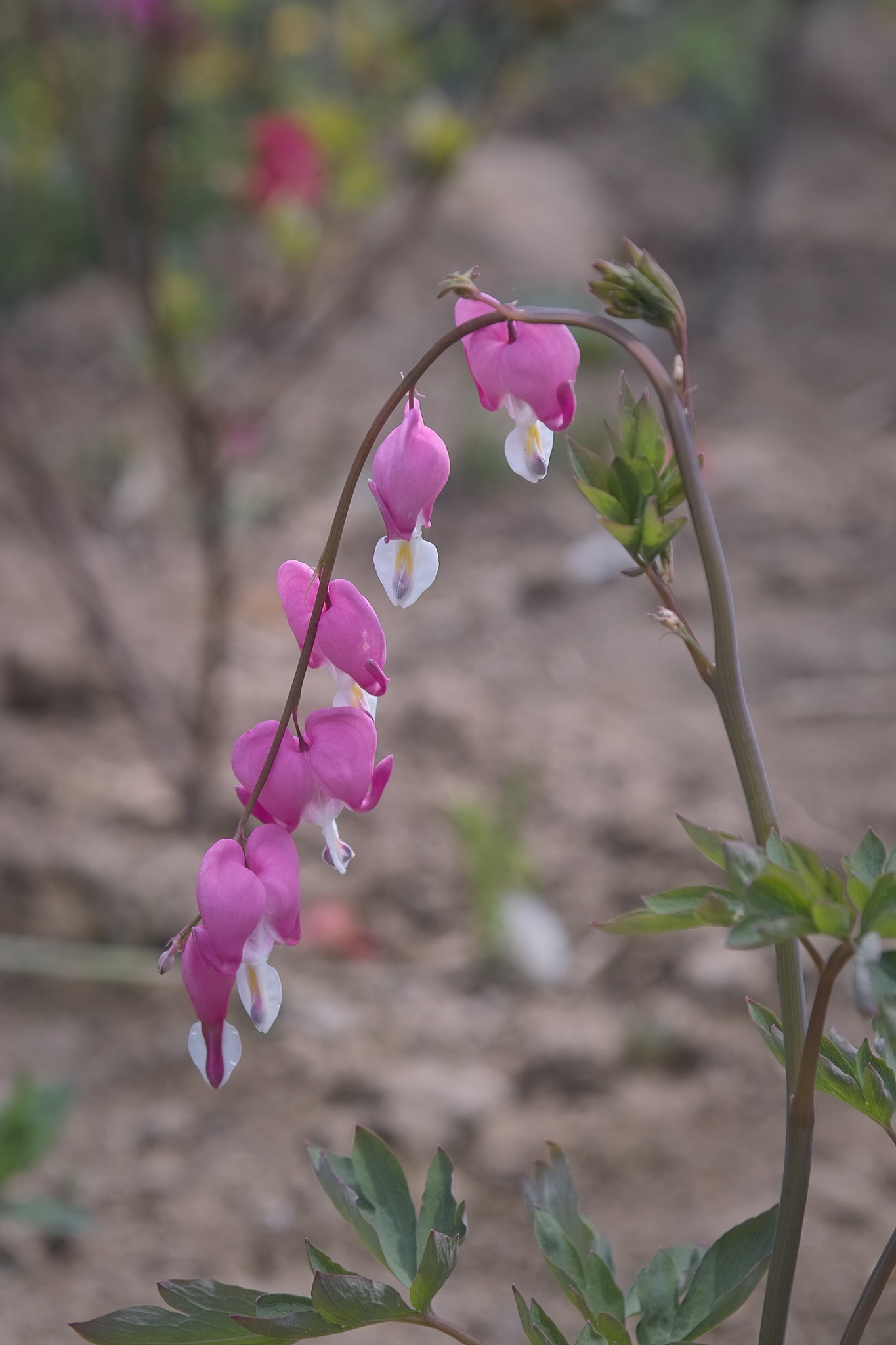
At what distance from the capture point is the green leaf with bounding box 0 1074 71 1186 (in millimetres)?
1096

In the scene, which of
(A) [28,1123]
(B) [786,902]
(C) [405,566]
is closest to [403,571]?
(C) [405,566]

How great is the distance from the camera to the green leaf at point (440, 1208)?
637 mm

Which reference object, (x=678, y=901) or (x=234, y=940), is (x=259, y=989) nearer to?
(x=234, y=940)

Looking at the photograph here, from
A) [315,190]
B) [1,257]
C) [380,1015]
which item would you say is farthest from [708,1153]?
[1,257]

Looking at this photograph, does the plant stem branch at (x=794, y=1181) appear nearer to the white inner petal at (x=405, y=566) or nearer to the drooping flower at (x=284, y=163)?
the white inner petal at (x=405, y=566)

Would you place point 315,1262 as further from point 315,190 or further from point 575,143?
point 575,143

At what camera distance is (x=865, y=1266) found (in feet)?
4.00

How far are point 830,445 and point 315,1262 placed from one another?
10.1 ft

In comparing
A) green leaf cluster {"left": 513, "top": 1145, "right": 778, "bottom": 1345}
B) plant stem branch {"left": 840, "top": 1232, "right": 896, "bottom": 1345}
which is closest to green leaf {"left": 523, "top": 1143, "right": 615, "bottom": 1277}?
green leaf cluster {"left": 513, "top": 1145, "right": 778, "bottom": 1345}

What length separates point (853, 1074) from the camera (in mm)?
632

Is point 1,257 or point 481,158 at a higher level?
point 481,158

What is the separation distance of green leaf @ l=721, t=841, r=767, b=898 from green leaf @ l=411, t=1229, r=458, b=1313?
0.72 feet

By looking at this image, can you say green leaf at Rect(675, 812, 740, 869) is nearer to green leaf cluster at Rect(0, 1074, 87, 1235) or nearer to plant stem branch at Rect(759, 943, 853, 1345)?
plant stem branch at Rect(759, 943, 853, 1345)

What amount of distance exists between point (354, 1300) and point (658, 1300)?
161 millimetres
